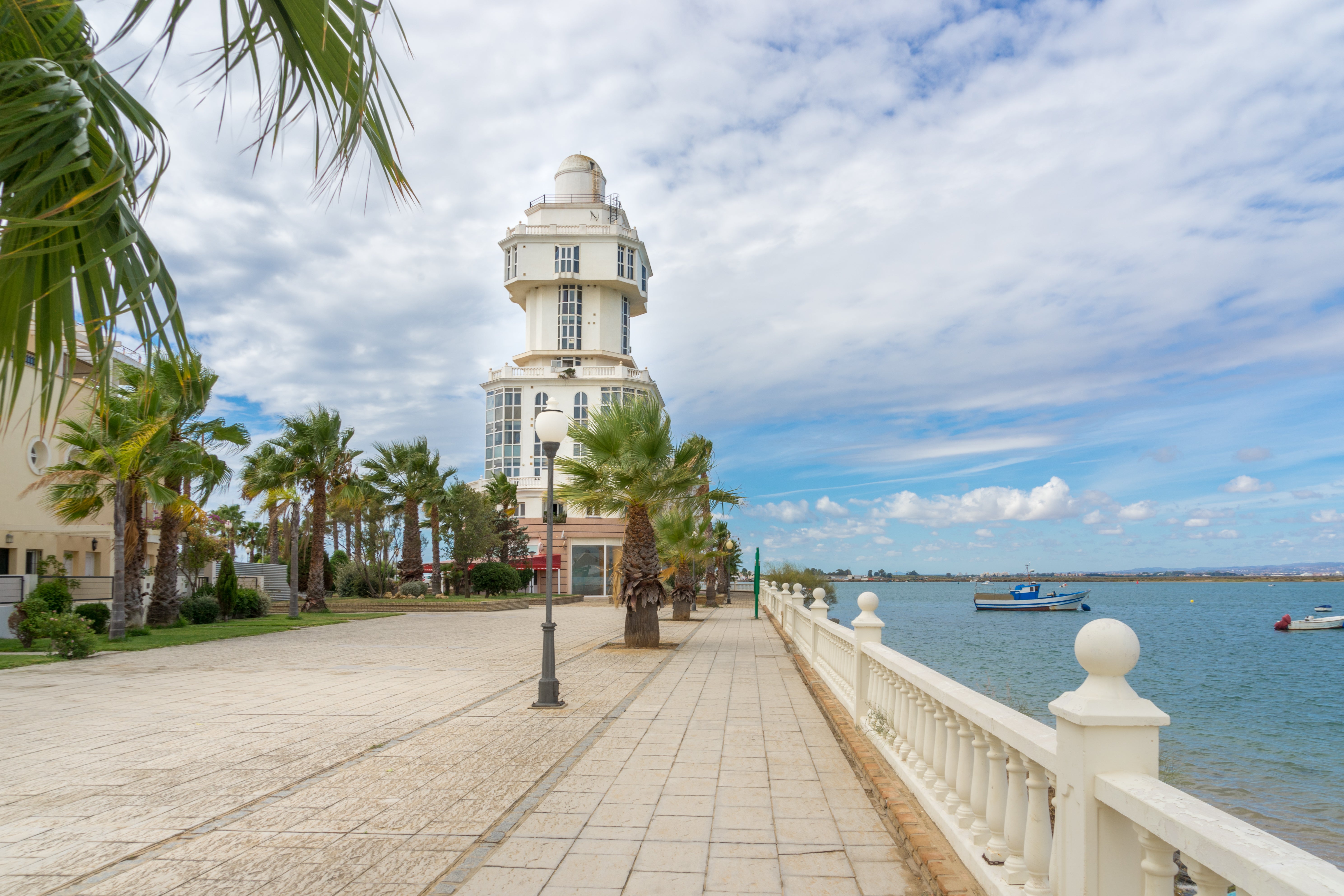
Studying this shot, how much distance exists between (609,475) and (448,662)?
440cm

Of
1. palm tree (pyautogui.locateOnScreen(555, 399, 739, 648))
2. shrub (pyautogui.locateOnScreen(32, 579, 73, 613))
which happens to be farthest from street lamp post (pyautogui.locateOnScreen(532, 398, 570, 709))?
shrub (pyautogui.locateOnScreen(32, 579, 73, 613))

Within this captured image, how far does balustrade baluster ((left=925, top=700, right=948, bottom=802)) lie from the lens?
437 cm

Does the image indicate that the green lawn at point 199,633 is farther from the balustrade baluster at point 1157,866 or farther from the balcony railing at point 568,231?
the balcony railing at point 568,231

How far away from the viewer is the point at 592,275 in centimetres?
4903

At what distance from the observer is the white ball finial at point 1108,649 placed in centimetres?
228

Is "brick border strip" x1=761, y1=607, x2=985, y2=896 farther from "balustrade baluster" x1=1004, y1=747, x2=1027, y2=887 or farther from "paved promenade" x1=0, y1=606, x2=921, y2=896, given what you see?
"balustrade baluster" x1=1004, y1=747, x2=1027, y2=887

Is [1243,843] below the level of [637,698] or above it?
above

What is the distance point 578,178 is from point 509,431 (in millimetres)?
17441

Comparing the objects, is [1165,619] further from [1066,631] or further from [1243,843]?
[1243,843]

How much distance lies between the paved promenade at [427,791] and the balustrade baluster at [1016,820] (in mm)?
838

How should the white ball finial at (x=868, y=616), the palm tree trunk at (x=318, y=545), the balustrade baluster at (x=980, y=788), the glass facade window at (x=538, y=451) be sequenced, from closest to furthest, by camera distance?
1. the balustrade baluster at (x=980, y=788)
2. the white ball finial at (x=868, y=616)
3. the palm tree trunk at (x=318, y=545)
4. the glass facade window at (x=538, y=451)

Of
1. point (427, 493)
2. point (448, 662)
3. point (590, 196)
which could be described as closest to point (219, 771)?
point (448, 662)

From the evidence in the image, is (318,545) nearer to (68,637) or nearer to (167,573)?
(167,573)

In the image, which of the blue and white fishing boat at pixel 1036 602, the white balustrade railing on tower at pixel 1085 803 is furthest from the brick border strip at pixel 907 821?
the blue and white fishing boat at pixel 1036 602
